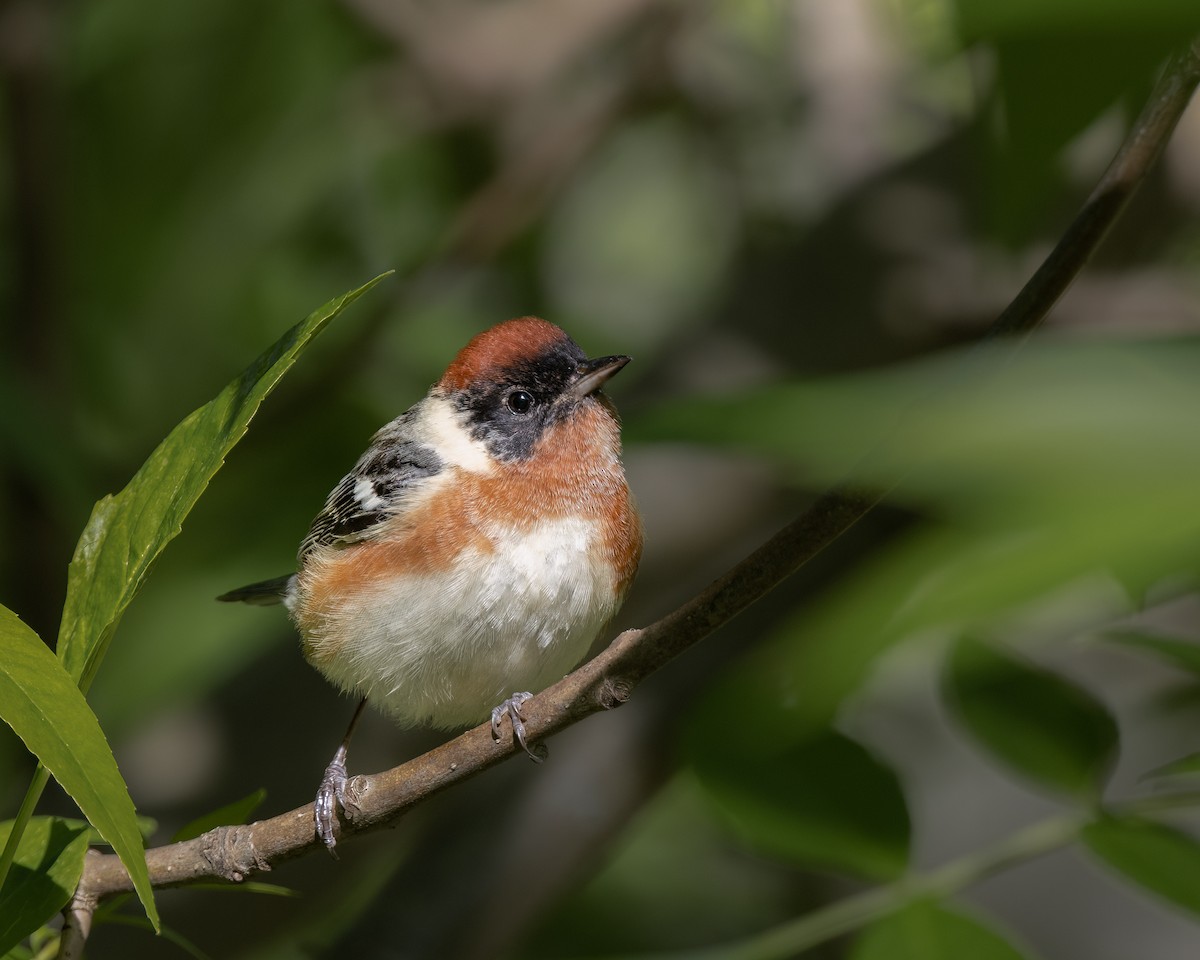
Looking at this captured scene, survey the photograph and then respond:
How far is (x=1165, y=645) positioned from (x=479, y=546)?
156 cm

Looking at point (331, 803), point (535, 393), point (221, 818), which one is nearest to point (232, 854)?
point (221, 818)

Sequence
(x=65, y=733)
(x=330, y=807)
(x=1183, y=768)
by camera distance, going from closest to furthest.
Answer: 1. (x=65, y=733)
2. (x=1183, y=768)
3. (x=330, y=807)

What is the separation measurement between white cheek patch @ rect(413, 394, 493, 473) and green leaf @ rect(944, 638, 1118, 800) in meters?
1.43

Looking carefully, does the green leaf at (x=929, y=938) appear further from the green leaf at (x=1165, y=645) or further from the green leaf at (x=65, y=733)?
the green leaf at (x=65, y=733)

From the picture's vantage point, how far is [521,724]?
2.00 metres

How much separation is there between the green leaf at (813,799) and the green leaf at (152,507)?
916mm

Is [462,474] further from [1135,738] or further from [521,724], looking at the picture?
[1135,738]

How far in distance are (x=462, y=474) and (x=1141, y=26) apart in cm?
262

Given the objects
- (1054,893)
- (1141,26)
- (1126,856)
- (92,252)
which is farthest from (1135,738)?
(1141,26)

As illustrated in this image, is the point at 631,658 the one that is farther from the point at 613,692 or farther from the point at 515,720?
the point at 515,720

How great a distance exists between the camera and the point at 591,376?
3330 millimetres

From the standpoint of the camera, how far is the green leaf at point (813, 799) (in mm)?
2016

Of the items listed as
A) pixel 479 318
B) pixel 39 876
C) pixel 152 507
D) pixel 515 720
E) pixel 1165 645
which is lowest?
pixel 479 318

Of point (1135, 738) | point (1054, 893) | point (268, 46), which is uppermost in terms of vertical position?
point (268, 46)
